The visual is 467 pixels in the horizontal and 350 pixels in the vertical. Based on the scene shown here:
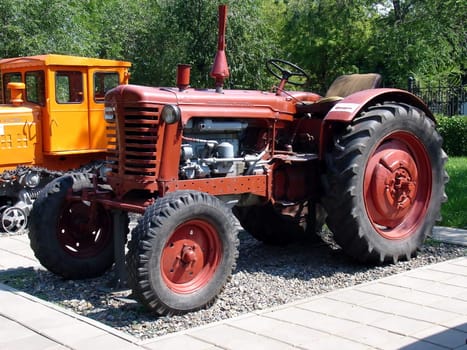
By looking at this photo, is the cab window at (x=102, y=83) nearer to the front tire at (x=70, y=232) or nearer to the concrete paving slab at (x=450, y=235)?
the front tire at (x=70, y=232)

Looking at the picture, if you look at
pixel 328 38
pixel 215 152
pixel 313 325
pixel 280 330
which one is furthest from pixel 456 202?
pixel 328 38

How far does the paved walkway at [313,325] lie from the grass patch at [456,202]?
2.96 m

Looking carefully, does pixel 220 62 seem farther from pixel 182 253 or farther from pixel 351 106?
pixel 182 253

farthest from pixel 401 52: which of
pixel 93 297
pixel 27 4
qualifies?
pixel 93 297

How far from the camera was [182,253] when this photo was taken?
5625 mm

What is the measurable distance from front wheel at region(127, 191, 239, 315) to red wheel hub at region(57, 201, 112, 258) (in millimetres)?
1395

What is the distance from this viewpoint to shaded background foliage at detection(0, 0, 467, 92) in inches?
578

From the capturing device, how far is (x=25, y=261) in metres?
7.70

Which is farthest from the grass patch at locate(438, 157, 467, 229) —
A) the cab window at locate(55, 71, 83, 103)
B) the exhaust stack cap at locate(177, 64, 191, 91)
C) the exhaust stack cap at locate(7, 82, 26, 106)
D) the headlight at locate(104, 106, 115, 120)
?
the exhaust stack cap at locate(7, 82, 26, 106)

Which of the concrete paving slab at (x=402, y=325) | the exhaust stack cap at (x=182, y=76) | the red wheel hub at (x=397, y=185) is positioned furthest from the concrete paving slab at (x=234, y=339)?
the red wheel hub at (x=397, y=185)

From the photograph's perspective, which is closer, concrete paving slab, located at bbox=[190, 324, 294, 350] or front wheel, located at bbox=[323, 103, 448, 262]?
concrete paving slab, located at bbox=[190, 324, 294, 350]

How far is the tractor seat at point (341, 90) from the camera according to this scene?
7352 mm

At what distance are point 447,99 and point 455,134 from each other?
2.08m

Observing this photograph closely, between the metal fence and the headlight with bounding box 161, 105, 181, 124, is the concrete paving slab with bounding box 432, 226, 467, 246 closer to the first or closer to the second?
the headlight with bounding box 161, 105, 181, 124
